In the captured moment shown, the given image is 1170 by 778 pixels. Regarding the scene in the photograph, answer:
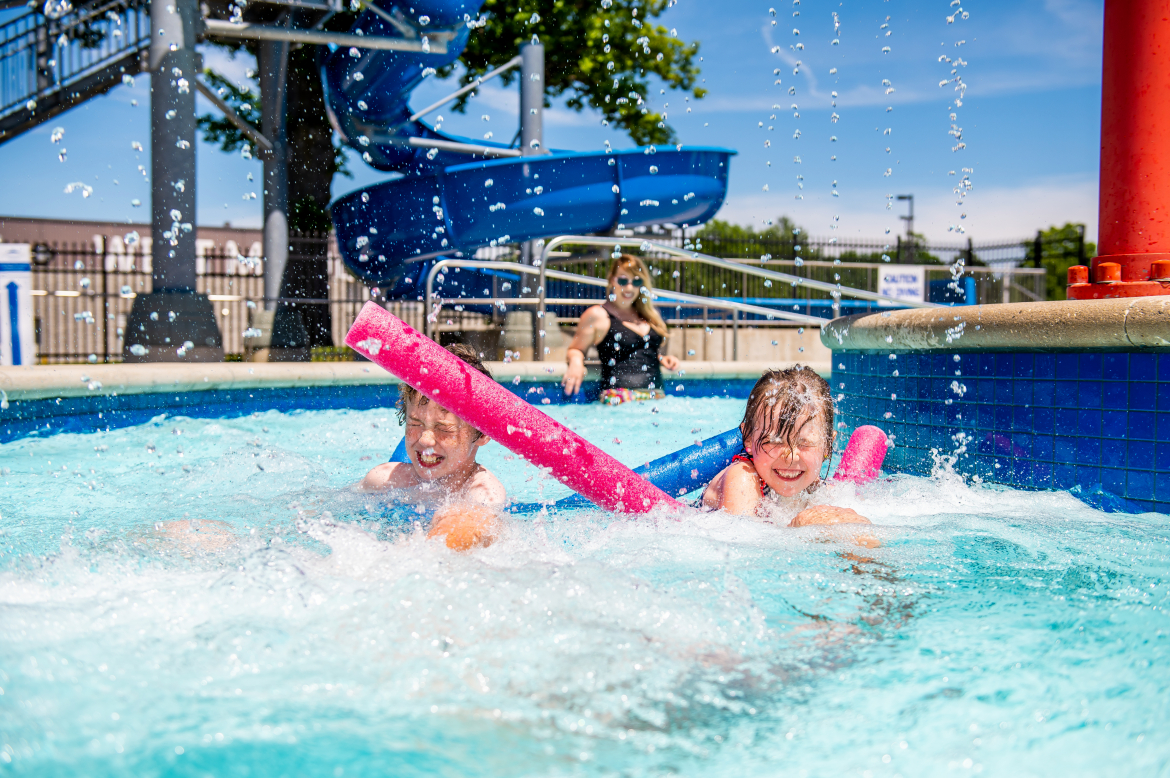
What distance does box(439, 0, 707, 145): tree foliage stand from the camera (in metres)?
16.5

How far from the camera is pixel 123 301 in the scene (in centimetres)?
1939

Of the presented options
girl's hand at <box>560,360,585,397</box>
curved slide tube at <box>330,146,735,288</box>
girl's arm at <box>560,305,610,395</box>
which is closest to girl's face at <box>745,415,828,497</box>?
girl's hand at <box>560,360,585,397</box>

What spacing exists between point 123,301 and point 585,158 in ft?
45.5

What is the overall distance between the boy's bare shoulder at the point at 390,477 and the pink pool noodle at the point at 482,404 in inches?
32.4

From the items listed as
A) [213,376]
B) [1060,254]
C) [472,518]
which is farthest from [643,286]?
[1060,254]

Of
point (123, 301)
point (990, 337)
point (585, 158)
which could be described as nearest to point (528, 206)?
point (585, 158)

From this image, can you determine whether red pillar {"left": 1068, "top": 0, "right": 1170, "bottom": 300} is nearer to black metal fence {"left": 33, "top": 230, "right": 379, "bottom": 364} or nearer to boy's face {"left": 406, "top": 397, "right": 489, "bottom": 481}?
boy's face {"left": 406, "top": 397, "right": 489, "bottom": 481}

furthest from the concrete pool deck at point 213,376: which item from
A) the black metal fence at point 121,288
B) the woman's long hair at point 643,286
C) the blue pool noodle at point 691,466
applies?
the black metal fence at point 121,288

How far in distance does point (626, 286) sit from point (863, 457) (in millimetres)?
3429

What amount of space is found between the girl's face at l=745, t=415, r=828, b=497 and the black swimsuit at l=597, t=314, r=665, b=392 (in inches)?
145

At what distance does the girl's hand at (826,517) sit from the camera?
2648 mm

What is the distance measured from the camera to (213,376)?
238 inches

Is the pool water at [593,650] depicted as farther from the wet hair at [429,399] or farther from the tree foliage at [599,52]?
the tree foliage at [599,52]

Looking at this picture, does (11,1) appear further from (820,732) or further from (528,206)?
(820,732)
